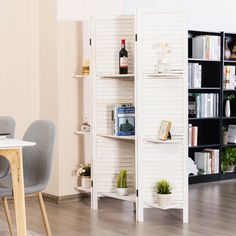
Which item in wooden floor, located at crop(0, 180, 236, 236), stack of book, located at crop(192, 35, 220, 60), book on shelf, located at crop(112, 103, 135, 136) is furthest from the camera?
stack of book, located at crop(192, 35, 220, 60)

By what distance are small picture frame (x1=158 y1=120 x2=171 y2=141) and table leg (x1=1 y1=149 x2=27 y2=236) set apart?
1.48m

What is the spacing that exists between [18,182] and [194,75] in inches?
145

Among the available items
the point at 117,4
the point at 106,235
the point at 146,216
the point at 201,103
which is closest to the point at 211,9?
the point at 201,103

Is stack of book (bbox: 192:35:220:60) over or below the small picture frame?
over

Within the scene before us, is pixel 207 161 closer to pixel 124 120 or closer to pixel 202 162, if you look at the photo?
pixel 202 162

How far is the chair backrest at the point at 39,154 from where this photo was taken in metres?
3.97

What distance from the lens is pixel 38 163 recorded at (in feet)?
13.4

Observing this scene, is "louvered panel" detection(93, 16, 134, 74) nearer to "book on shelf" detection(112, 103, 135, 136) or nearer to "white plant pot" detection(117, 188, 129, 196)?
"book on shelf" detection(112, 103, 135, 136)

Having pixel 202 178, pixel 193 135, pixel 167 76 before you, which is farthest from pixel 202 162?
pixel 167 76

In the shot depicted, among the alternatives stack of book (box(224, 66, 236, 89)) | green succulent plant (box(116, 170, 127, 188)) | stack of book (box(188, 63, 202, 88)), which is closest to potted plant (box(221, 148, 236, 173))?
stack of book (box(224, 66, 236, 89))

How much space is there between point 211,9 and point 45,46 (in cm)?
257

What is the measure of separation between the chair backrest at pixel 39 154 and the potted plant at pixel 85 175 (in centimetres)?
150

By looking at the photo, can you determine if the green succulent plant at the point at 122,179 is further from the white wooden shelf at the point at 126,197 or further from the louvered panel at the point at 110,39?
the louvered panel at the point at 110,39

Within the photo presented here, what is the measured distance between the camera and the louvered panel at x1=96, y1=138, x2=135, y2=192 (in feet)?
17.8
